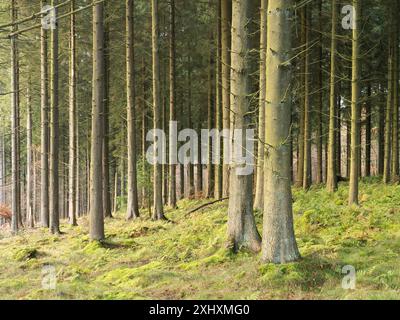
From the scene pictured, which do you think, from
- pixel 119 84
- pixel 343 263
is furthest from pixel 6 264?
pixel 119 84

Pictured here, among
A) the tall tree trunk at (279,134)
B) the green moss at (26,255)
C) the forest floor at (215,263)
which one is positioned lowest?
the green moss at (26,255)

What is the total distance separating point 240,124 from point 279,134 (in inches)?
80.6

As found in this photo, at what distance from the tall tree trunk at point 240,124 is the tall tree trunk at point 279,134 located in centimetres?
174

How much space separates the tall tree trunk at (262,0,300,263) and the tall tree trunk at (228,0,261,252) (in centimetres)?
174

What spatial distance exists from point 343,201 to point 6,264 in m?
10.3

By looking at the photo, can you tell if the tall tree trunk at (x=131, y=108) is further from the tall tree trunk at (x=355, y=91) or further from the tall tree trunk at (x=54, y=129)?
the tall tree trunk at (x=355, y=91)

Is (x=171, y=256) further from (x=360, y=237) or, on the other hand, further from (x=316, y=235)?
(x=360, y=237)

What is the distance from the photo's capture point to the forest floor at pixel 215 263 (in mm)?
6891

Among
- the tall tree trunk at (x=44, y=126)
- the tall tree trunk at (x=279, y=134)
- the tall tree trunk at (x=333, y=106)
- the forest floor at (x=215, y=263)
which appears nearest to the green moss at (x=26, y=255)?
the forest floor at (x=215, y=263)

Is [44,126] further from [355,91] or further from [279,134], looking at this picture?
[279,134]

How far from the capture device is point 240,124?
9578 mm

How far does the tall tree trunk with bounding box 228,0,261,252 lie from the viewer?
943 cm

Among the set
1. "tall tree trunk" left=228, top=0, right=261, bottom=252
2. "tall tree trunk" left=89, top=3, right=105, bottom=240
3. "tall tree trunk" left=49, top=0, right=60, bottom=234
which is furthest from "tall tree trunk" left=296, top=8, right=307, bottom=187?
"tall tree trunk" left=49, top=0, right=60, bottom=234

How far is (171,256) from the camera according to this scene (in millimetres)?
10383
